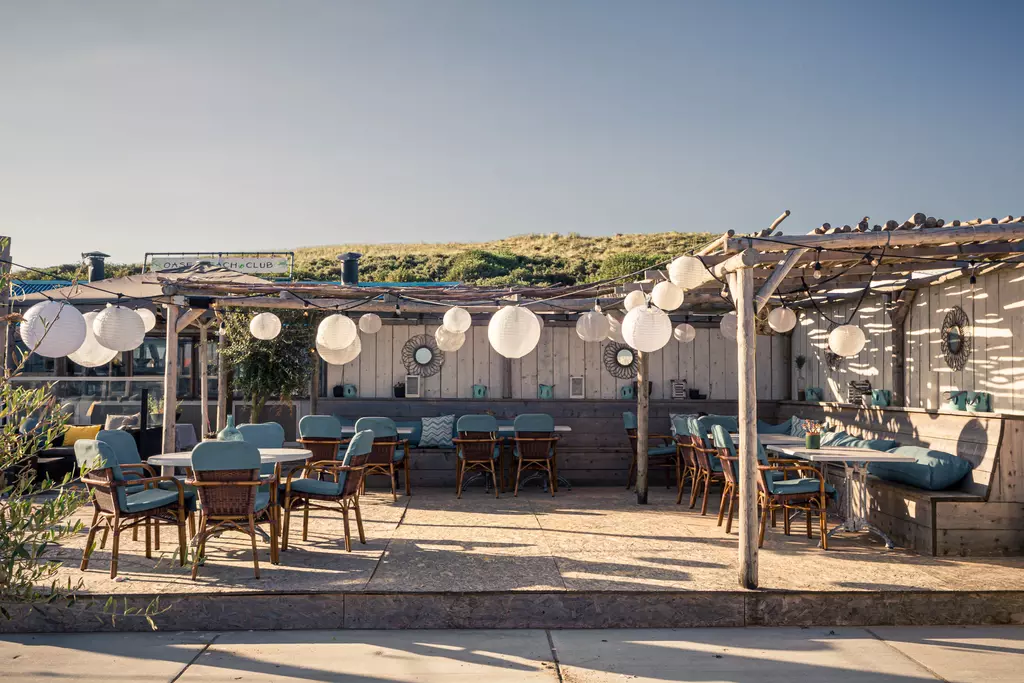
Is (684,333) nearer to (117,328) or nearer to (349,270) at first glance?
(349,270)

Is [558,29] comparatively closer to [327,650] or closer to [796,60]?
[796,60]

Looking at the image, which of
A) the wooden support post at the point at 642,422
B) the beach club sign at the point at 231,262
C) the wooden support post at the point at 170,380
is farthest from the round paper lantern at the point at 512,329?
the beach club sign at the point at 231,262

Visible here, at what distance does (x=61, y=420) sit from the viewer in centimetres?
259

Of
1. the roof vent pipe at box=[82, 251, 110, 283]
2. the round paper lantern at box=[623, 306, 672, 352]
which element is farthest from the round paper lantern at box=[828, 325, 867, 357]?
the roof vent pipe at box=[82, 251, 110, 283]

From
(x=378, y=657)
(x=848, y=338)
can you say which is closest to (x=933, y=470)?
(x=848, y=338)

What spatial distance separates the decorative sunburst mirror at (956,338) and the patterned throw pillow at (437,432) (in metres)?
6.18

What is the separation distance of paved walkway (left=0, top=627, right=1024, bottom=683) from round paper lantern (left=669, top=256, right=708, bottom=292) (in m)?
2.61

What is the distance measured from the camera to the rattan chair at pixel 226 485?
4879 millimetres

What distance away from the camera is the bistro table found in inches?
238

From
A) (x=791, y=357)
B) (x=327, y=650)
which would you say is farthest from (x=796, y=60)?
(x=327, y=650)

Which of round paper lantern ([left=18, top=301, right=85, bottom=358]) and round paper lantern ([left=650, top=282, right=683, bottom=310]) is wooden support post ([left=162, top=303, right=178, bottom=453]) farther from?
round paper lantern ([left=650, top=282, right=683, bottom=310])

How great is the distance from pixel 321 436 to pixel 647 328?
4.34m

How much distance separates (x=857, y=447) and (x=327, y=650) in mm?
5553

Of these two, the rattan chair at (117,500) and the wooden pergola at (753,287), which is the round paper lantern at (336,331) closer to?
the wooden pergola at (753,287)
